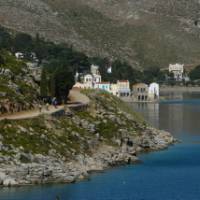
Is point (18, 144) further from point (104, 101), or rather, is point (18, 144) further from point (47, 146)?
point (104, 101)

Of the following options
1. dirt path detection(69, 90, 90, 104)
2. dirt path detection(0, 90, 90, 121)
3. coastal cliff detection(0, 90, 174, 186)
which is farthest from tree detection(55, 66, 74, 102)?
coastal cliff detection(0, 90, 174, 186)

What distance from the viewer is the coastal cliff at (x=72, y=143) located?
69562 mm

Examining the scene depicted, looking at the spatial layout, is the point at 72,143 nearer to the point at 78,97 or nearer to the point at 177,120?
the point at 78,97

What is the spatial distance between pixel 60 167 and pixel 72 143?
859cm

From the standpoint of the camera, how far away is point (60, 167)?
71438 millimetres

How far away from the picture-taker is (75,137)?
82.0 metres

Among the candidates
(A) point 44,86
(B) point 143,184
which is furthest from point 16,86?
(B) point 143,184

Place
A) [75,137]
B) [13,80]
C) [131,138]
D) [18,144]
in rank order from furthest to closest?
[131,138] < [13,80] < [75,137] < [18,144]

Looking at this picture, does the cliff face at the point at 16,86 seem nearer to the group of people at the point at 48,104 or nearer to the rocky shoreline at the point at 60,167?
the group of people at the point at 48,104

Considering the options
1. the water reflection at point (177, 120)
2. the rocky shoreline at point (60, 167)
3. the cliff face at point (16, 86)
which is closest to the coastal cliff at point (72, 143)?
the rocky shoreline at point (60, 167)

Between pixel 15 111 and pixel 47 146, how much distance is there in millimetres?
9527

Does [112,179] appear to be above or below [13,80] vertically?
below

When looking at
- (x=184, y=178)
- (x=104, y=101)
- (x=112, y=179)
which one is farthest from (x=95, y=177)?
(x=104, y=101)

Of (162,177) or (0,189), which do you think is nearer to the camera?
(0,189)
